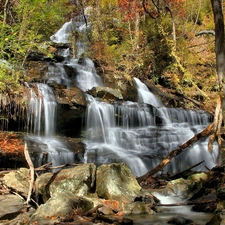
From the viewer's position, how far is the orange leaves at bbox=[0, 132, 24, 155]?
9312 millimetres

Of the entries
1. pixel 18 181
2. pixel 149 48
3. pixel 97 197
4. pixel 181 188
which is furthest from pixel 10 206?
pixel 149 48

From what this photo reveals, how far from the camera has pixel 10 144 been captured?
9.91 metres

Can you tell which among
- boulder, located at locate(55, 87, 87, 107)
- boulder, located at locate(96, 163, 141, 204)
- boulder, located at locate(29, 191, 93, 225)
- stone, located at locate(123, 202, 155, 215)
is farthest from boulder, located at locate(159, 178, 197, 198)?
boulder, located at locate(55, 87, 87, 107)

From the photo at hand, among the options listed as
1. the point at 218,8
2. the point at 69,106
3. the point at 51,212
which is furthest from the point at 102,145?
the point at 218,8

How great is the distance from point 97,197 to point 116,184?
1.72ft

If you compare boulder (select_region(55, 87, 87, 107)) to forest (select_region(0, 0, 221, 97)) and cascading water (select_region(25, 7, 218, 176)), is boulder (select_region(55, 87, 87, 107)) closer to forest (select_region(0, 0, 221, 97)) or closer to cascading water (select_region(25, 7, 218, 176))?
cascading water (select_region(25, 7, 218, 176))

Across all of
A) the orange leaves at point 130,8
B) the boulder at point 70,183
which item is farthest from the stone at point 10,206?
the orange leaves at point 130,8

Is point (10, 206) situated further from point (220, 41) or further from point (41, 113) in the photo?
point (41, 113)

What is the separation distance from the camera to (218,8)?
14.7 feet

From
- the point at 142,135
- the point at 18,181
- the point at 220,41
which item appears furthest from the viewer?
the point at 142,135

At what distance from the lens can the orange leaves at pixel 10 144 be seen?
931 centimetres

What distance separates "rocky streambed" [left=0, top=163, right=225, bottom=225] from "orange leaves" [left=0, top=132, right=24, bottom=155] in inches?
74.4

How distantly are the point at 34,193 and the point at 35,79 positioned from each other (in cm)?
943

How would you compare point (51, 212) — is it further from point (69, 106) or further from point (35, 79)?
point (35, 79)
